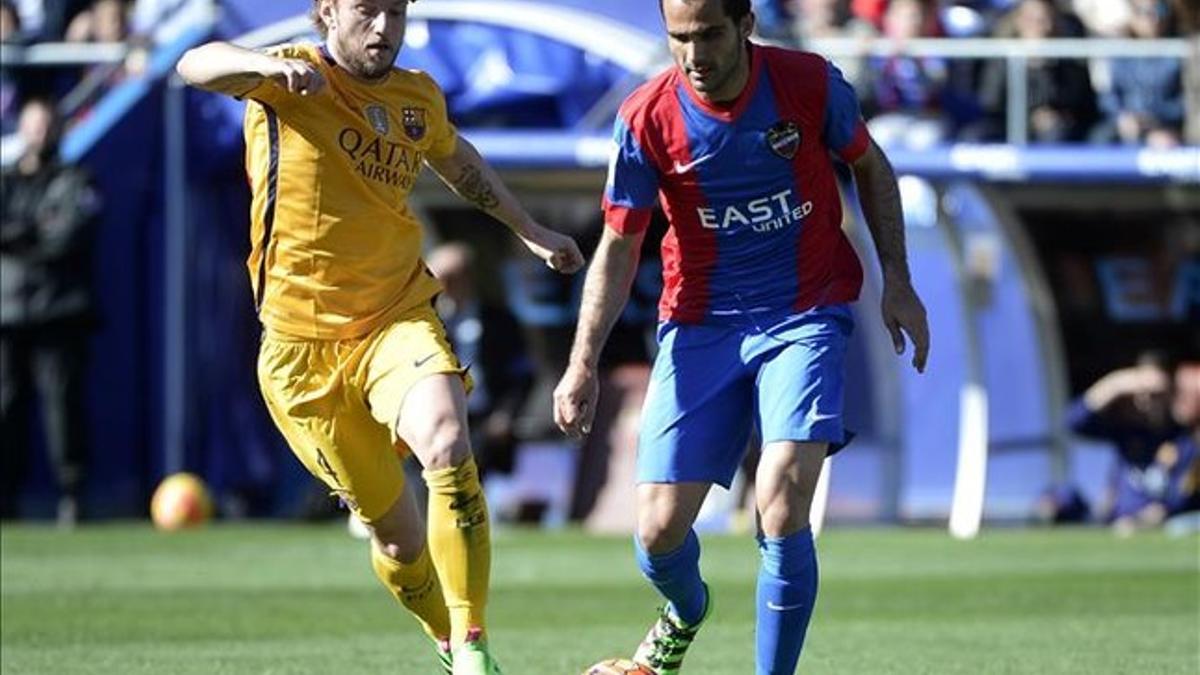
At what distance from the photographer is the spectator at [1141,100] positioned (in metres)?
20.1

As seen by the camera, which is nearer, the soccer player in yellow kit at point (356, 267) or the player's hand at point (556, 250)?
the soccer player in yellow kit at point (356, 267)

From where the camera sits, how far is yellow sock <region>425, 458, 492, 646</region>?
880 cm

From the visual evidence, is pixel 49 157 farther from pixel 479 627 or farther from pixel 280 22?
pixel 479 627

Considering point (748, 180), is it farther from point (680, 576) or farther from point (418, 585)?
point (418, 585)

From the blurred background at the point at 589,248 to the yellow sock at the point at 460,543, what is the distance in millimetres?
10563

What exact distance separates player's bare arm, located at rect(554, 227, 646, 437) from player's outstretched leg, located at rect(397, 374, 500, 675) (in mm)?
334

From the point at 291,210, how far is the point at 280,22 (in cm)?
1186

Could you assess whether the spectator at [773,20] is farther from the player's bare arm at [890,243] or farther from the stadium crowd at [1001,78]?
A: the player's bare arm at [890,243]

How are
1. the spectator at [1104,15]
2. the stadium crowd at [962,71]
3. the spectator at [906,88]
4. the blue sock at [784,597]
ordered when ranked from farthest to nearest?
the spectator at [1104,15] → the stadium crowd at [962,71] → the spectator at [906,88] → the blue sock at [784,597]

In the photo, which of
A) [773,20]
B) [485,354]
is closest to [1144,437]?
[773,20]

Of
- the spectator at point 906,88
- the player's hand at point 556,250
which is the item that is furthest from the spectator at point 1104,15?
the player's hand at point 556,250

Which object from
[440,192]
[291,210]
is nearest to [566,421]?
[291,210]

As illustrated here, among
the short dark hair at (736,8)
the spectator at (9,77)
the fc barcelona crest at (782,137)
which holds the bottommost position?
the spectator at (9,77)

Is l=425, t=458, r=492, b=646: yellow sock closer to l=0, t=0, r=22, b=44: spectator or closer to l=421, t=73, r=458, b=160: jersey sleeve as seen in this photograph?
l=421, t=73, r=458, b=160: jersey sleeve
